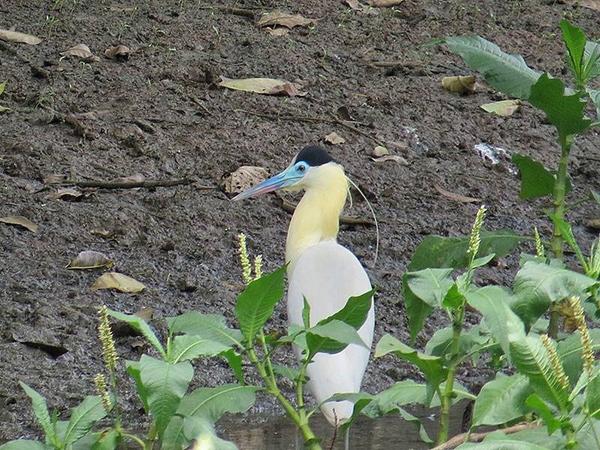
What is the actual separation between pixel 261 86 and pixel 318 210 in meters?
2.26

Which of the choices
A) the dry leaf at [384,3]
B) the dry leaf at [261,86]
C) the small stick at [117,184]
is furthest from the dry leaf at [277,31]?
the small stick at [117,184]

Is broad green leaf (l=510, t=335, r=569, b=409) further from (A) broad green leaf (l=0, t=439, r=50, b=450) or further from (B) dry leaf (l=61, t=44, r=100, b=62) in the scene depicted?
(B) dry leaf (l=61, t=44, r=100, b=62)

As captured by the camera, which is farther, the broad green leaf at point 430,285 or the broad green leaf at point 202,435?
the broad green leaf at point 430,285

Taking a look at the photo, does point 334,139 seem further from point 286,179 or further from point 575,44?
point 575,44

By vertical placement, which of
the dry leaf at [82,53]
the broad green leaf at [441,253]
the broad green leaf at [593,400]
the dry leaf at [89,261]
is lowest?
the dry leaf at [82,53]

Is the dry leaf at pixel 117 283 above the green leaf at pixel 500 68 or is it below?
below

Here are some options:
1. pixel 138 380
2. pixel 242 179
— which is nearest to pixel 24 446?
pixel 138 380

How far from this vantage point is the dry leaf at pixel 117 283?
19.0 ft

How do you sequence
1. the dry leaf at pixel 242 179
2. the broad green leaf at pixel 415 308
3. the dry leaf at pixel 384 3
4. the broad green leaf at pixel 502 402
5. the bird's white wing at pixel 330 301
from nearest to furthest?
1. the broad green leaf at pixel 502 402
2. the broad green leaf at pixel 415 308
3. the bird's white wing at pixel 330 301
4. the dry leaf at pixel 242 179
5. the dry leaf at pixel 384 3

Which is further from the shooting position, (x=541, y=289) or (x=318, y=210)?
(x=318, y=210)

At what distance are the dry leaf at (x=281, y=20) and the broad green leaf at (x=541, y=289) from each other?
22.0ft

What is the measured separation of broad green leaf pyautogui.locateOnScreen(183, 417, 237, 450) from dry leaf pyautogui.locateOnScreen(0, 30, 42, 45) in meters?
6.15

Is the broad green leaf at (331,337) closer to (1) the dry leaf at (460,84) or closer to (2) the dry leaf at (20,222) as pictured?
(2) the dry leaf at (20,222)

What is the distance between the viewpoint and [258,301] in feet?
7.00
